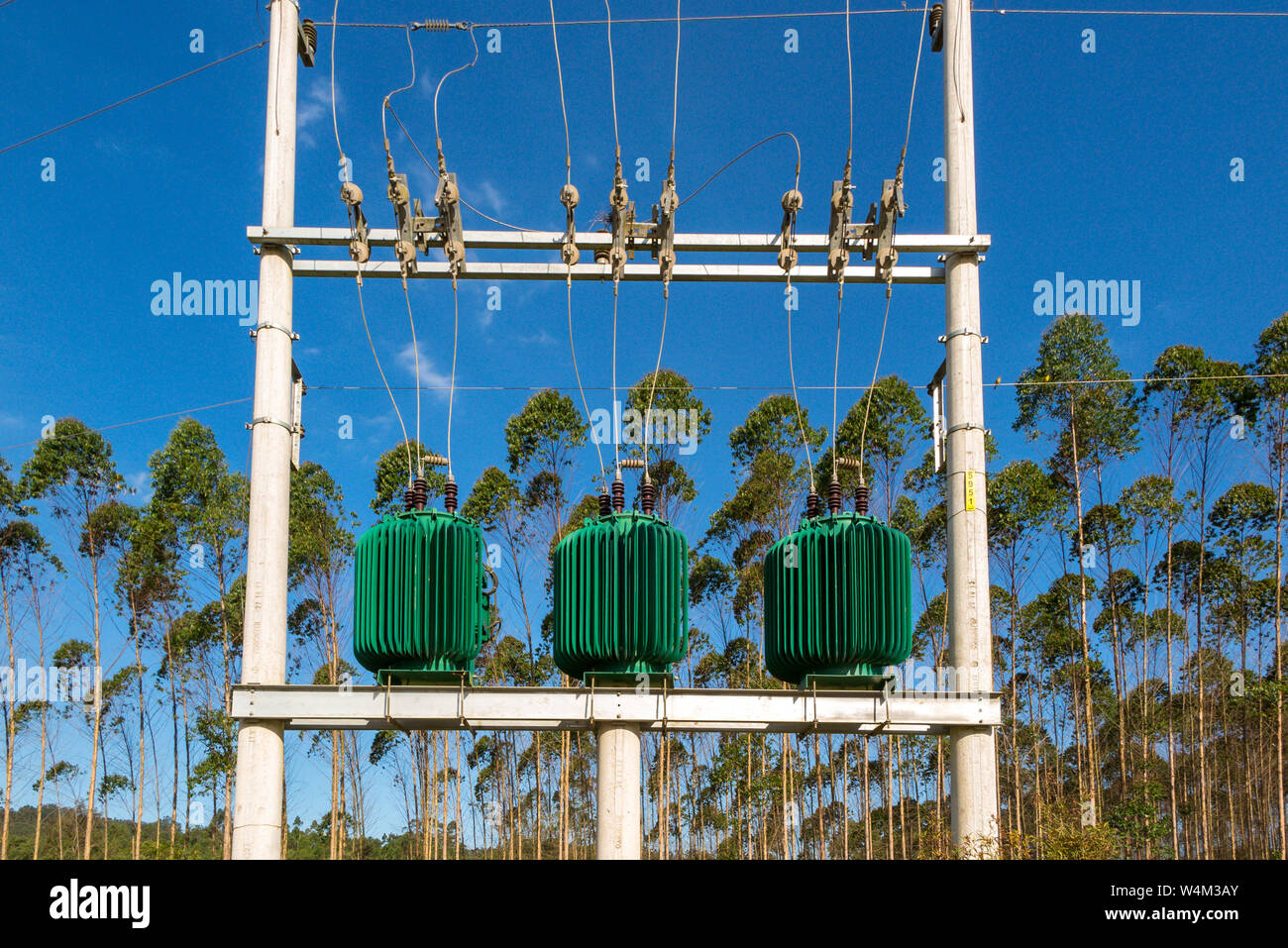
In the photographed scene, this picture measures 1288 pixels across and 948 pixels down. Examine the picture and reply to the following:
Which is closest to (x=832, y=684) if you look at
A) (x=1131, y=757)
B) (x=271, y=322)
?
(x=271, y=322)

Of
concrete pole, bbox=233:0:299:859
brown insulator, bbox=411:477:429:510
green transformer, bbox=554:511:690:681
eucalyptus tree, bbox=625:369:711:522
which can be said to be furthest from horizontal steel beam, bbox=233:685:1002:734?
eucalyptus tree, bbox=625:369:711:522

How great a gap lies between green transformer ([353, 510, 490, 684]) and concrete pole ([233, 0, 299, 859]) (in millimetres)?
666

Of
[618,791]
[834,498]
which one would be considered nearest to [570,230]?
[834,498]

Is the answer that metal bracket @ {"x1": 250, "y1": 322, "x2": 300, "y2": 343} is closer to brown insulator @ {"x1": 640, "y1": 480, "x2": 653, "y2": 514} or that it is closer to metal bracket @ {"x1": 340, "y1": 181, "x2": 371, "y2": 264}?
metal bracket @ {"x1": 340, "y1": 181, "x2": 371, "y2": 264}

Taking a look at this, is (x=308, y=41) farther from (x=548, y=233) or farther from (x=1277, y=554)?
(x=1277, y=554)

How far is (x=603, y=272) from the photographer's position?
7832mm

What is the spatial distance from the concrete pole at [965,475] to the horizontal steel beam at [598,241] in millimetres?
214

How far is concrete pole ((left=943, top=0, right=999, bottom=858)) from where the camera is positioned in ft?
23.0

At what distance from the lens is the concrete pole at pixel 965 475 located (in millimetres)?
7000

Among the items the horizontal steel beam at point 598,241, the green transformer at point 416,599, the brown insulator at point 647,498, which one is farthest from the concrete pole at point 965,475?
the green transformer at point 416,599

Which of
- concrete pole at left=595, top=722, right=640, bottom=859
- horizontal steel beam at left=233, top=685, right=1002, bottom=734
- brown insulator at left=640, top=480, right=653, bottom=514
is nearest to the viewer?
concrete pole at left=595, top=722, right=640, bottom=859

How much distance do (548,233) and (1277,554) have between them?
85.4 ft

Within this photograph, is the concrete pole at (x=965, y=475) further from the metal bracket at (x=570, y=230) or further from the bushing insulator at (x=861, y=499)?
the metal bracket at (x=570, y=230)

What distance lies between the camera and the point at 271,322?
7.61 meters
